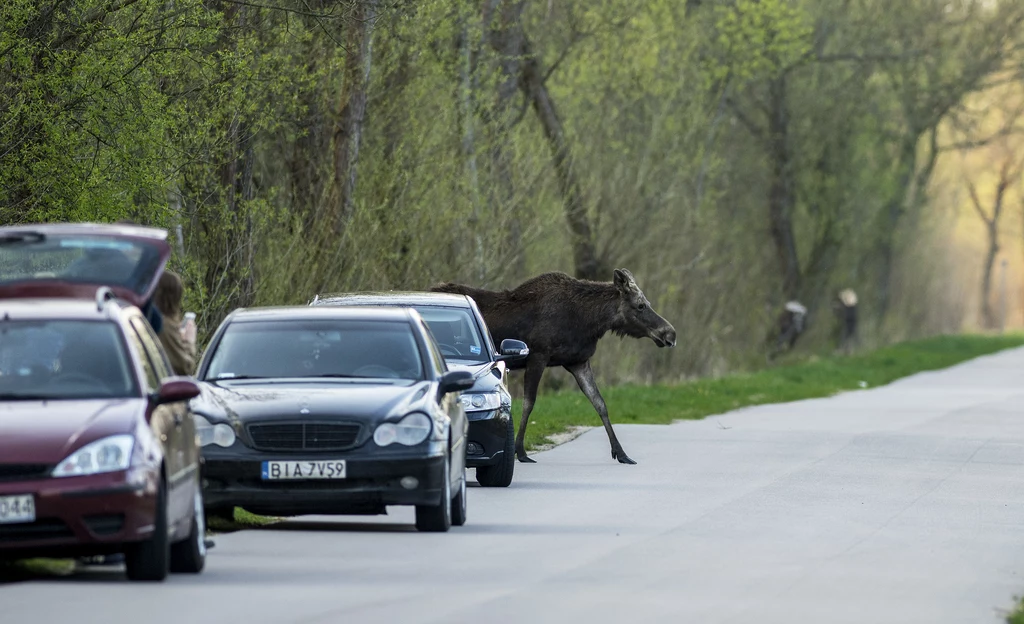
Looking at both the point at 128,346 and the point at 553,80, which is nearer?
the point at 128,346

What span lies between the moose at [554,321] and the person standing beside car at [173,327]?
23.9 feet

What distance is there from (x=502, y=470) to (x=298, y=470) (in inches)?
193

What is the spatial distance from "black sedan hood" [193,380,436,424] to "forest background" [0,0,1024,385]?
446cm

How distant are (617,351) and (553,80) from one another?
17.6 ft

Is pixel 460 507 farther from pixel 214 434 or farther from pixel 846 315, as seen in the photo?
pixel 846 315

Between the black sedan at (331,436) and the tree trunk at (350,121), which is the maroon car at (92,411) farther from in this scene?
the tree trunk at (350,121)

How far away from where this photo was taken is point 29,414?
37.3 feet

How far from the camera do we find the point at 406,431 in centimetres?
1430

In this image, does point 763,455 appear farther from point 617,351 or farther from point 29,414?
point 617,351

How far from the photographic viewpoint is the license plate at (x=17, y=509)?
1096 centimetres

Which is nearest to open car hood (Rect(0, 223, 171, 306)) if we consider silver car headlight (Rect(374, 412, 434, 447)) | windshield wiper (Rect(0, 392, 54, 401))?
windshield wiper (Rect(0, 392, 54, 401))

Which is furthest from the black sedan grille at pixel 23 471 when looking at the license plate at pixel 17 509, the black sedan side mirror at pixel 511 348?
the black sedan side mirror at pixel 511 348

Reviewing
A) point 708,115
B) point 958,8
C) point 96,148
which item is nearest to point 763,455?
point 96,148

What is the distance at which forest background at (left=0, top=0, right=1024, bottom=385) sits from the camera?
19.6 metres
